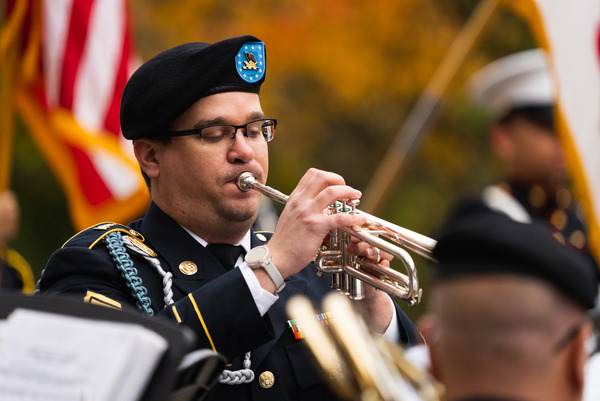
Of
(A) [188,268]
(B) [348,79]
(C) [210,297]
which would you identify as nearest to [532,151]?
(A) [188,268]

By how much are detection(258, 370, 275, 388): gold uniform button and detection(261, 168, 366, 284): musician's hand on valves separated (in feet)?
1.19

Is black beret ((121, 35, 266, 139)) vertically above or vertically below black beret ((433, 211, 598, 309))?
below

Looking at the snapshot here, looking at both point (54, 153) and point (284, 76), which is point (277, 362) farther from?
point (284, 76)

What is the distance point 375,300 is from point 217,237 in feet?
2.01

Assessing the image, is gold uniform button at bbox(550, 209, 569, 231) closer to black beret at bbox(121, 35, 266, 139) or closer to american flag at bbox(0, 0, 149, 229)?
american flag at bbox(0, 0, 149, 229)

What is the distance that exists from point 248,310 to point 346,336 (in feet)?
3.97

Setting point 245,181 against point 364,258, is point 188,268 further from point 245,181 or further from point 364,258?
point 364,258

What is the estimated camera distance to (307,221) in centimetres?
324

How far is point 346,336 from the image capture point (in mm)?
1920

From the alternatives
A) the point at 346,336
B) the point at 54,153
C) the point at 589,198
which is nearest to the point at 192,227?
the point at 346,336

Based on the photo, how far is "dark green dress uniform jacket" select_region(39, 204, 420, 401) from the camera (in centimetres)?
310

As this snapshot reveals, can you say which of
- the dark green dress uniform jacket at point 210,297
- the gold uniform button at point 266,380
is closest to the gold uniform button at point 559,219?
the dark green dress uniform jacket at point 210,297

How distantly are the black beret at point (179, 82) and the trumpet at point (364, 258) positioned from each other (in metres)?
0.33

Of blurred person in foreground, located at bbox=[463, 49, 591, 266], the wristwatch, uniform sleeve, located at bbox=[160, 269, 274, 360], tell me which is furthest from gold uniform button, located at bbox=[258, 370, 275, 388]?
blurred person in foreground, located at bbox=[463, 49, 591, 266]
